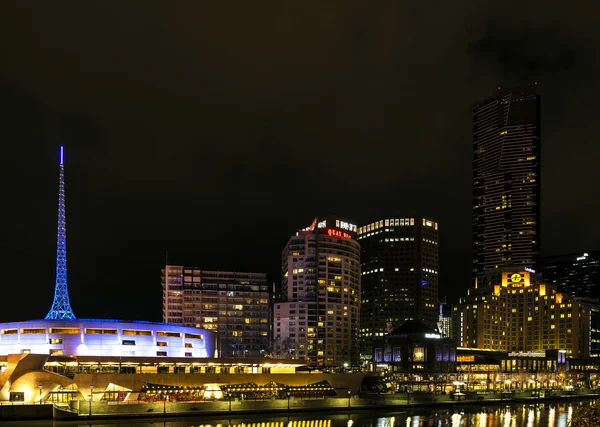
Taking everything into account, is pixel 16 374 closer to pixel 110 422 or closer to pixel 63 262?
pixel 110 422

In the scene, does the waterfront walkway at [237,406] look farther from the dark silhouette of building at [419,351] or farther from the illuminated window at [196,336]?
the dark silhouette of building at [419,351]

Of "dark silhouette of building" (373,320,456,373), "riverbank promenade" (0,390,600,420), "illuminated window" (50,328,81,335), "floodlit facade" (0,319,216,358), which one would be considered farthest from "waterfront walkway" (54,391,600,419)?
"dark silhouette of building" (373,320,456,373)

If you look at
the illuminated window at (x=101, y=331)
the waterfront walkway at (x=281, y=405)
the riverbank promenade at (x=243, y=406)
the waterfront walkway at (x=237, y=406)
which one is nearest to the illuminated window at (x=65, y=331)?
the illuminated window at (x=101, y=331)

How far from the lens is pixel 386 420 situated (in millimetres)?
98625

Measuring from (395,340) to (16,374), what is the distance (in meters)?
117

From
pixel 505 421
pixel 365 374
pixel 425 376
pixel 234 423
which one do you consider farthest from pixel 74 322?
pixel 425 376

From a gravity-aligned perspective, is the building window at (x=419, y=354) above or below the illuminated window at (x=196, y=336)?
below

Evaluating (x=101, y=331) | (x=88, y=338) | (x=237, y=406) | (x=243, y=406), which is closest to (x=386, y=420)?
(x=243, y=406)

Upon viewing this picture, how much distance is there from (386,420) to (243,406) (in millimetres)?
20952

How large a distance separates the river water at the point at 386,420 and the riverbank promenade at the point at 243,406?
1.91 meters

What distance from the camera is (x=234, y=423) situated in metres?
88.6

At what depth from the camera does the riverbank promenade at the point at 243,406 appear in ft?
281

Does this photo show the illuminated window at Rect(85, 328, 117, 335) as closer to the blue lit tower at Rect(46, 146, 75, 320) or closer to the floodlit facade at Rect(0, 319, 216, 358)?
the floodlit facade at Rect(0, 319, 216, 358)

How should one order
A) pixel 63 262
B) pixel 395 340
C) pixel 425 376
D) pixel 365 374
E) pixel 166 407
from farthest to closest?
pixel 395 340, pixel 425 376, pixel 63 262, pixel 365 374, pixel 166 407
